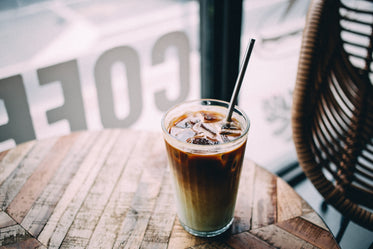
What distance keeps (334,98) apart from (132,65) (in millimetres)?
1114

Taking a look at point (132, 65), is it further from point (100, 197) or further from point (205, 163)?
point (205, 163)

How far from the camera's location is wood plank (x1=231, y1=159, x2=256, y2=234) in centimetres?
81

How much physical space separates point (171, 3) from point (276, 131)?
1.16 meters

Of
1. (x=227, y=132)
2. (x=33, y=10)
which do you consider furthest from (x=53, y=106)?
(x=227, y=132)

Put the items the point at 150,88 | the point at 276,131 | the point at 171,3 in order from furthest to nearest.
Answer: the point at 276,131 → the point at 150,88 → the point at 171,3

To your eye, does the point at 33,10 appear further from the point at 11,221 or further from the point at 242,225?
the point at 242,225

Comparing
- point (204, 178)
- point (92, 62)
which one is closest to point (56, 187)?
point (204, 178)

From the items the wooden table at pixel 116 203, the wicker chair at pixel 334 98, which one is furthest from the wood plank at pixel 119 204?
the wicker chair at pixel 334 98

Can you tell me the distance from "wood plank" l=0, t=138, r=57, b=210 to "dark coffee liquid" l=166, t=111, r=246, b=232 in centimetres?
48

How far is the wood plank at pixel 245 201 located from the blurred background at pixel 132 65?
3.22 ft

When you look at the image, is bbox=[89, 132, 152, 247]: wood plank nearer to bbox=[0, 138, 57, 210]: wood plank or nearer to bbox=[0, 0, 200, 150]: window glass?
bbox=[0, 138, 57, 210]: wood plank

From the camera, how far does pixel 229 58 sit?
1.81 meters

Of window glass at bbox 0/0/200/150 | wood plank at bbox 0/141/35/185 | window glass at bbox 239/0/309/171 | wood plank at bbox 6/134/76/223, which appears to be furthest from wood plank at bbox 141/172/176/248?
window glass at bbox 239/0/309/171

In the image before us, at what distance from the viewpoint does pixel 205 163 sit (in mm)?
702
